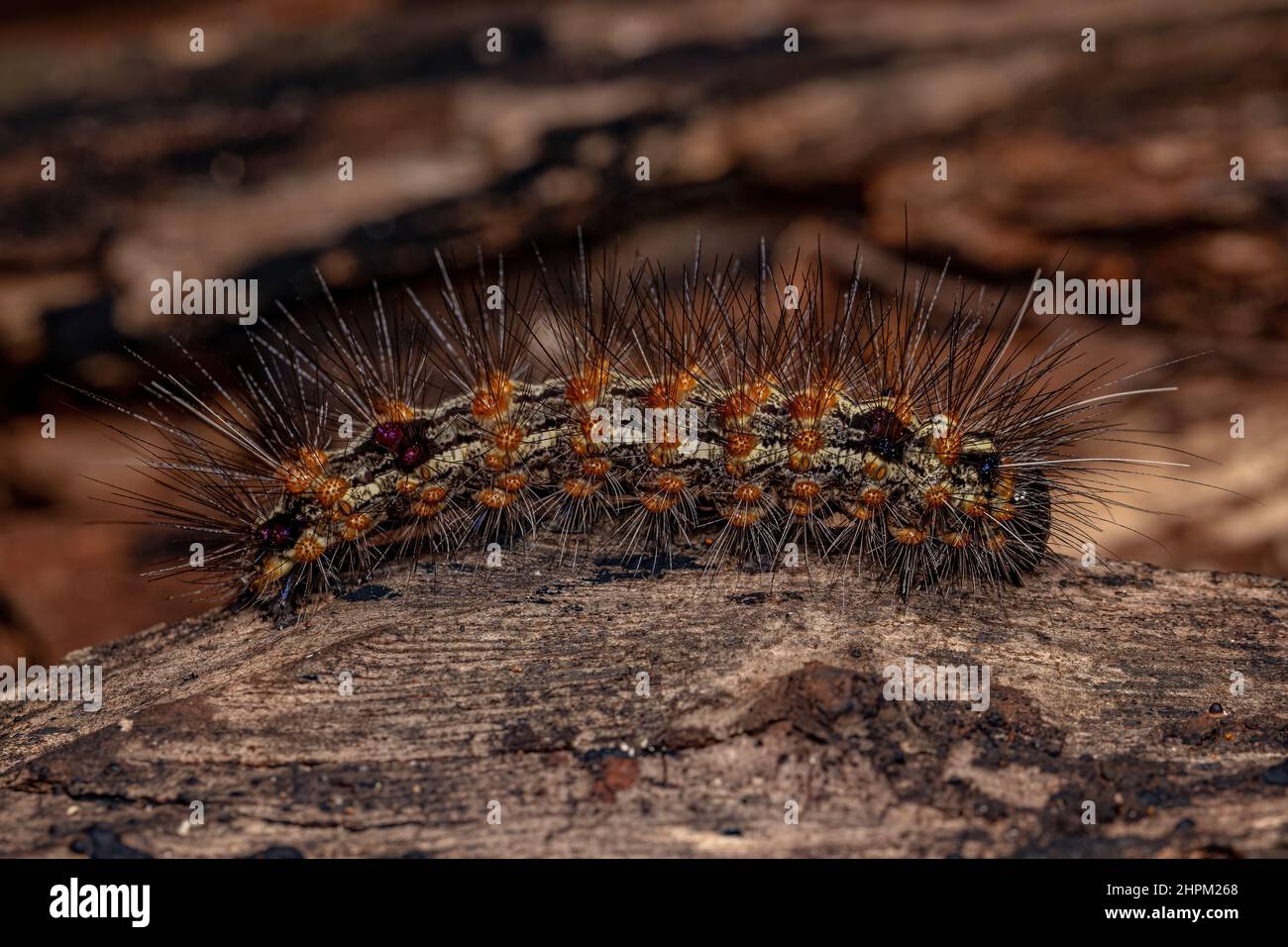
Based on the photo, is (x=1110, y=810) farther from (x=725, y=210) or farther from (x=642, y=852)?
(x=725, y=210)

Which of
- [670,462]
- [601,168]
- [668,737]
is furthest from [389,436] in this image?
[601,168]

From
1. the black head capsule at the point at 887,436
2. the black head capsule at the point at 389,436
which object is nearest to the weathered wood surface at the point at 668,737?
the black head capsule at the point at 887,436

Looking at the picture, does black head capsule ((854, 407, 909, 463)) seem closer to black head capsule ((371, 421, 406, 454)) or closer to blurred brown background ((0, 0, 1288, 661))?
black head capsule ((371, 421, 406, 454))

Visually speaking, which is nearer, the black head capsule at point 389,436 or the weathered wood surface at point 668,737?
the weathered wood surface at point 668,737

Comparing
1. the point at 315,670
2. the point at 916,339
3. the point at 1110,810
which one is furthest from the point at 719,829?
the point at 916,339

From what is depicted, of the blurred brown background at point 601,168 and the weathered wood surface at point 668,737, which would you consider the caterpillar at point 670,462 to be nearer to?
the weathered wood surface at point 668,737

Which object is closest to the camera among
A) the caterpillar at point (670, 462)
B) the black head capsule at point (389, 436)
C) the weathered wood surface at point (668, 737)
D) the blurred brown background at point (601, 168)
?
the weathered wood surface at point (668, 737)
